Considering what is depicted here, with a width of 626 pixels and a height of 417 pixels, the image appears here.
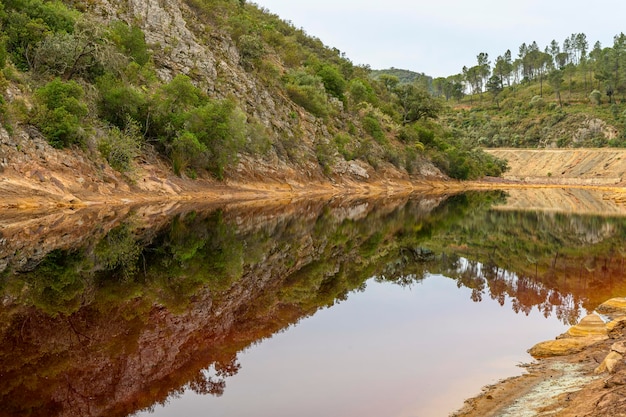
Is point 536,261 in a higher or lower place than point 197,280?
lower

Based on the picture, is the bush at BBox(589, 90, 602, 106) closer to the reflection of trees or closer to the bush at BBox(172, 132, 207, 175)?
the reflection of trees

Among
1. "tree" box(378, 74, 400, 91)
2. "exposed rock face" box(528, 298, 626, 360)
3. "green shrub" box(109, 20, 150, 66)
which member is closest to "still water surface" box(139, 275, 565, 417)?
"exposed rock face" box(528, 298, 626, 360)

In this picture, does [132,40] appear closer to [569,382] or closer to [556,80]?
[569,382]

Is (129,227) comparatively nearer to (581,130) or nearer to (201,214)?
(201,214)

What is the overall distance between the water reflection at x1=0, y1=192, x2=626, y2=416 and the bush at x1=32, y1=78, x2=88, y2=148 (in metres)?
8.22

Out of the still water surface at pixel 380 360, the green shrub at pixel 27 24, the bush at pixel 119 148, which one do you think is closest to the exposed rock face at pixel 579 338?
the still water surface at pixel 380 360

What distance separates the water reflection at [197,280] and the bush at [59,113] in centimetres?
822

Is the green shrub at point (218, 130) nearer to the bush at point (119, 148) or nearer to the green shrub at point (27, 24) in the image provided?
the bush at point (119, 148)

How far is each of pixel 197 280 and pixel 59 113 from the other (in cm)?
2829

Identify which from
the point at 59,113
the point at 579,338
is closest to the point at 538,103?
the point at 59,113

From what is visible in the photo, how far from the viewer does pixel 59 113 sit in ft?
134

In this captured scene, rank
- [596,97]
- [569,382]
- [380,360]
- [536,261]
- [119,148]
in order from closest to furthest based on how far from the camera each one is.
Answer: [569,382]
[380,360]
[536,261]
[119,148]
[596,97]

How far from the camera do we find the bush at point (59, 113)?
133ft

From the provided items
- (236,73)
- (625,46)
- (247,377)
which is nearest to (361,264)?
(247,377)
